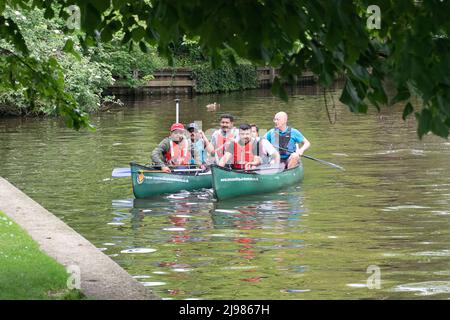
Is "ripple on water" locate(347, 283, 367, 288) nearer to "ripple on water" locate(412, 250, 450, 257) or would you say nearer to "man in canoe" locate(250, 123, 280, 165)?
"ripple on water" locate(412, 250, 450, 257)

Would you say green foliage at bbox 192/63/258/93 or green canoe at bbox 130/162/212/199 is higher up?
green foliage at bbox 192/63/258/93

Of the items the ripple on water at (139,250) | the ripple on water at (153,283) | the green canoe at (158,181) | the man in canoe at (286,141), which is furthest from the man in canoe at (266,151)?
the ripple on water at (153,283)

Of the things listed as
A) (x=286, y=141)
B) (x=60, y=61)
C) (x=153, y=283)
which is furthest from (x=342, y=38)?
(x=60, y=61)

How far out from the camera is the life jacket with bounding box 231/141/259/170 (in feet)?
71.6

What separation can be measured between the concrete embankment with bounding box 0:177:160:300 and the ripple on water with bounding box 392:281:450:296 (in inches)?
145

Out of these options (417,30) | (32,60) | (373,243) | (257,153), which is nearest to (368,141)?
(257,153)

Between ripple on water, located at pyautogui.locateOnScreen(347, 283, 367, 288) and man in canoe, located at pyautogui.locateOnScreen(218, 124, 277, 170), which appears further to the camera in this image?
man in canoe, located at pyautogui.locateOnScreen(218, 124, 277, 170)

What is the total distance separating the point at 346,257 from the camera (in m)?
14.6

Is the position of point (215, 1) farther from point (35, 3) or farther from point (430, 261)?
point (430, 261)

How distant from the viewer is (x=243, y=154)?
21922 millimetres

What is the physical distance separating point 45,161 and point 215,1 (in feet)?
73.3

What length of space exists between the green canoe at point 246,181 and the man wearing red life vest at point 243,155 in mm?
429

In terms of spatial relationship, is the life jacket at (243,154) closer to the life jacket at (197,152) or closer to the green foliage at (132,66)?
the life jacket at (197,152)
